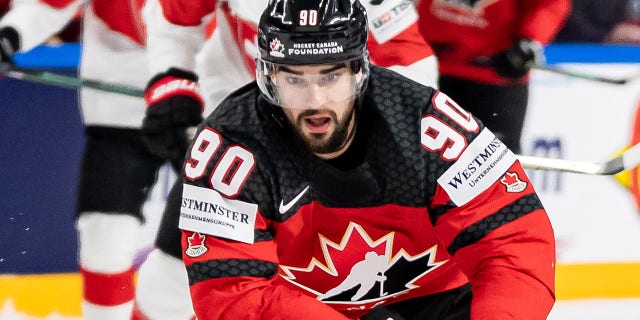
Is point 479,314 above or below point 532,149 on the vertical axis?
above

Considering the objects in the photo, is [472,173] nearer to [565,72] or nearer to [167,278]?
[167,278]

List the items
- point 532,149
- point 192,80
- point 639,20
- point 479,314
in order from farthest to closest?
point 639,20
point 532,149
point 192,80
point 479,314

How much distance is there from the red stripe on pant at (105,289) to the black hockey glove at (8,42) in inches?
22.7

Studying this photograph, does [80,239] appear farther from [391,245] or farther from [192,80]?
[391,245]

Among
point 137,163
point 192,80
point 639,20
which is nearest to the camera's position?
point 192,80

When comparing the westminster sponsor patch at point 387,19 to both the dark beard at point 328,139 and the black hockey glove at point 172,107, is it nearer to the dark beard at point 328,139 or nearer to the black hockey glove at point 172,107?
the black hockey glove at point 172,107

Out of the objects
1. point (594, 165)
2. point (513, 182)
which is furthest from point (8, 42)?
point (513, 182)

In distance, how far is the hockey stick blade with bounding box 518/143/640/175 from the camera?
2.59 m

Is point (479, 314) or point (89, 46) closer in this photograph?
point (479, 314)

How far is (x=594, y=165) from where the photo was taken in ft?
8.89

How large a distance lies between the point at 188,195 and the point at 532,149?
1.59 meters

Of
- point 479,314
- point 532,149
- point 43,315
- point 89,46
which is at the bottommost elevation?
point 43,315

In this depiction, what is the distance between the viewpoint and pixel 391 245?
7.14 feet

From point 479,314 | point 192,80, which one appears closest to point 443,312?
point 479,314
